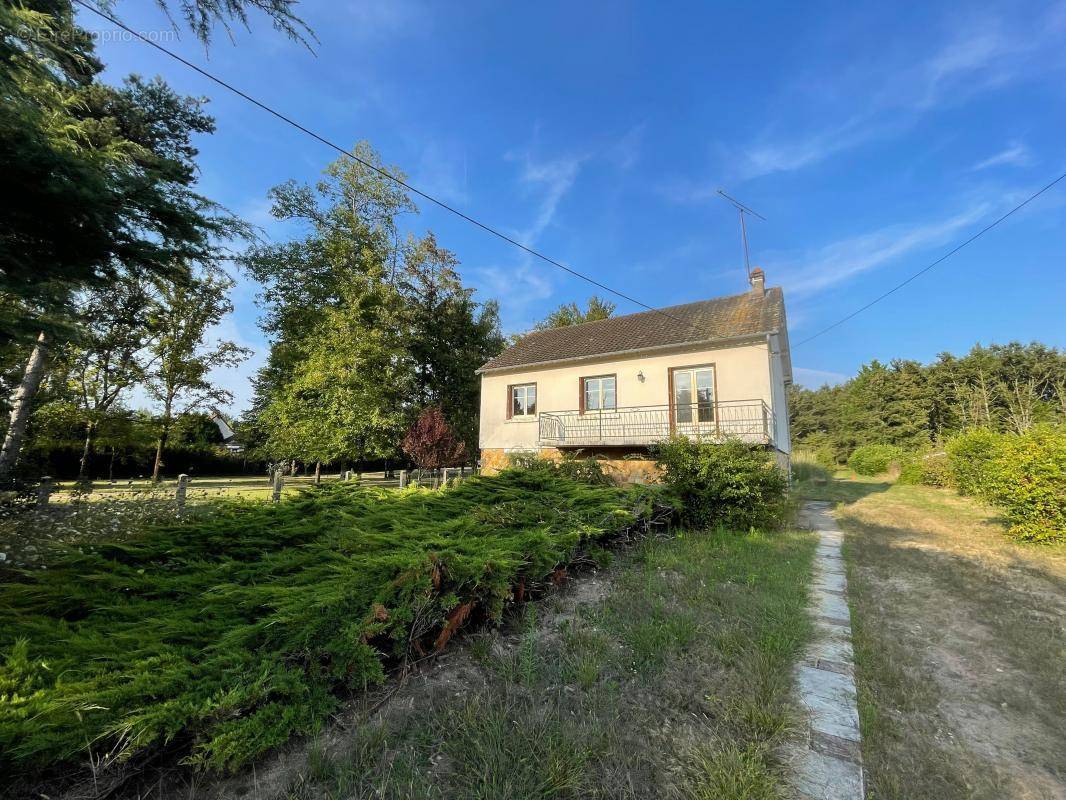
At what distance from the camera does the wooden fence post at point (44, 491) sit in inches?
192

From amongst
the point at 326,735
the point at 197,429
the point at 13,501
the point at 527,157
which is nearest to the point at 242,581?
the point at 326,735

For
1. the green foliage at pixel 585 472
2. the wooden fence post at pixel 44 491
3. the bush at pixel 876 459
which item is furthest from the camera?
the bush at pixel 876 459

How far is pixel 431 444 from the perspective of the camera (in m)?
16.7

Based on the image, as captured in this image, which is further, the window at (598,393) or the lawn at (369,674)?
the window at (598,393)

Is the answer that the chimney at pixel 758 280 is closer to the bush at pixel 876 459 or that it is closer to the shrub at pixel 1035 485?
the shrub at pixel 1035 485

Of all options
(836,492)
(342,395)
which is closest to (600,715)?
(836,492)

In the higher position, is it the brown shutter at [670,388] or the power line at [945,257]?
the power line at [945,257]

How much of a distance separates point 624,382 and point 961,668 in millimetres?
10276

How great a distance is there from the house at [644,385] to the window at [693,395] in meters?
0.03

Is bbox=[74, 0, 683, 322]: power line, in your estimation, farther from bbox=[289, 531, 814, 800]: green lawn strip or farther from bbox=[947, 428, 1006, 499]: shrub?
bbox=[947, 428, 1006, 499]: shrub

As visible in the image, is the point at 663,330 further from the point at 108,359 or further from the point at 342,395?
the point at 108,359

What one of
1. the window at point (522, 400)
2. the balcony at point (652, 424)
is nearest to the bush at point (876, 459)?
the balcony at point (652, 424)

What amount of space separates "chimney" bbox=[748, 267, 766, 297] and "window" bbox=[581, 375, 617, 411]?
221 inches

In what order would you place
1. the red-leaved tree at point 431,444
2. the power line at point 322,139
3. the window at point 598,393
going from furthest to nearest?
the red-leaved tree at point 431,444
the window at point 598,393
the power line at point 322,139
